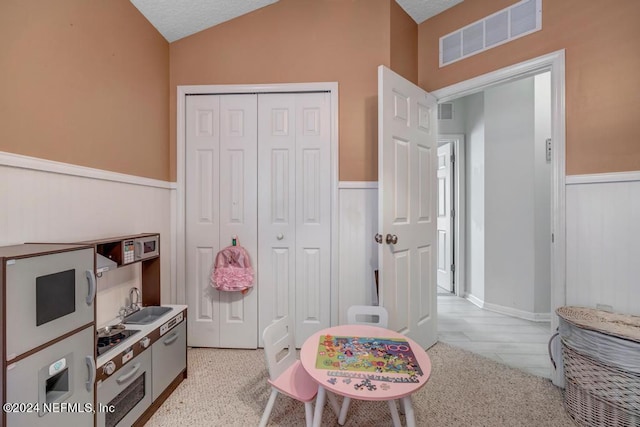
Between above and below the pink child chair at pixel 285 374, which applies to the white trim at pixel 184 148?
above

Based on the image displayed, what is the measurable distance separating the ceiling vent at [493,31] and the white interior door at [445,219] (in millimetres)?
1791

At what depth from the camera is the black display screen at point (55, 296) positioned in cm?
104

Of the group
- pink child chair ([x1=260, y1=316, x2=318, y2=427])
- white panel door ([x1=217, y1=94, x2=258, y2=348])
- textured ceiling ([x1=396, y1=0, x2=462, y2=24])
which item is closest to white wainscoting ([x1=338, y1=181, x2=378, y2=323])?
white panel door ([x1=217, y1=94, x2=258, y2=348])

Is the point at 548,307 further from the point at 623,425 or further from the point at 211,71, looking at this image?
the point at 211,71

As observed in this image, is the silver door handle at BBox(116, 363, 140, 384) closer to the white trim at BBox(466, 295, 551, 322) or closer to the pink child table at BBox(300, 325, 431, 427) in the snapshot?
the pink child table at BBox(300, 325, 431, 427)

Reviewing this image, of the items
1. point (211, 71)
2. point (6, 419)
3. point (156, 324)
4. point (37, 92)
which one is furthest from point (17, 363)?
point (211, 71)

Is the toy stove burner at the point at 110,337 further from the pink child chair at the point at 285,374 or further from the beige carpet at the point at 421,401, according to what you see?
the pink child chair at the point at 285,374

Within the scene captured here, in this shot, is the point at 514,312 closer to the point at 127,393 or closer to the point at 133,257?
the point at 127,393

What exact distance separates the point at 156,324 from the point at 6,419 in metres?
0.75

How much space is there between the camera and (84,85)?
161cm

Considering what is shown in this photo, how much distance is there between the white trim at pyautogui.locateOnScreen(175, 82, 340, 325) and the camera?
93.7 inches

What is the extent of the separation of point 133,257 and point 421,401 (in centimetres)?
199

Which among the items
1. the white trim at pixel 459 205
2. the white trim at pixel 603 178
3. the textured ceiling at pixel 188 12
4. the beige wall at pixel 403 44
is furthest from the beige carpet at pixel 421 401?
the textured ceiling at pixel 188 12

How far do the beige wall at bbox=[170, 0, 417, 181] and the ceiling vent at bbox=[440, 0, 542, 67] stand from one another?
39 cm
